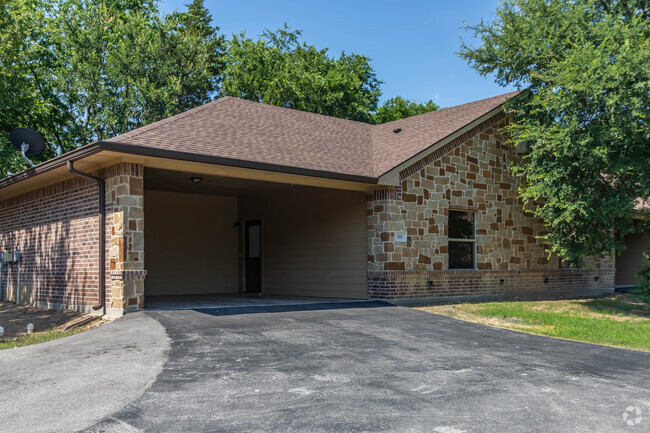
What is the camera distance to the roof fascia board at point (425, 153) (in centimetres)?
1313

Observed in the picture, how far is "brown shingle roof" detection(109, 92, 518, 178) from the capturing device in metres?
11.4

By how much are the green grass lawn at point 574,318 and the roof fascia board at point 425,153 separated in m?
2.96

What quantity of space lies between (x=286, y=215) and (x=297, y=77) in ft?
52.4

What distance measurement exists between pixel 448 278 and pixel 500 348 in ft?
20.0

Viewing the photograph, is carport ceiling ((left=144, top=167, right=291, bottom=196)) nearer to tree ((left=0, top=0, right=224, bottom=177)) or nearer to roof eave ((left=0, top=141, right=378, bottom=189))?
roof eave ((left=0, top=141, right=378, bottom=189))

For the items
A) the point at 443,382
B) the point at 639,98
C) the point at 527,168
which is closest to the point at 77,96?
the point at 527,168

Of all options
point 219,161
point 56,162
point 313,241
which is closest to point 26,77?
point 56,162

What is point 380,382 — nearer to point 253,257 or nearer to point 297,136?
point 297,136

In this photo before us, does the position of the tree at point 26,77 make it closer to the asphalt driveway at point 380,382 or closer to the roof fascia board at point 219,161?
the roof fascia board at point 219,161

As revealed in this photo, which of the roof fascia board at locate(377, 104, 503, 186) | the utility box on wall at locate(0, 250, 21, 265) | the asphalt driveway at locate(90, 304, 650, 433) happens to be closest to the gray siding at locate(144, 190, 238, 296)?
the utility box on wall at locate(0, 250, 21, 265)

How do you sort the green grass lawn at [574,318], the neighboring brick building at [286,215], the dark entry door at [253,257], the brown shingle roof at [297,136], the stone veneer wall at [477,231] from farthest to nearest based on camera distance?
the dark entry door at [253,257] → the stone veneer wall at [477,231] → the brown shingle roof at [297,136] → the neighboring brick building at [286,215] → the green grass lawn at [574,318]

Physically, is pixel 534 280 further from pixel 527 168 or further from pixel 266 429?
pixel 266 429

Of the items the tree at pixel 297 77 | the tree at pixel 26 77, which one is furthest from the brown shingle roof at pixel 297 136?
the tree at pixel 297 77

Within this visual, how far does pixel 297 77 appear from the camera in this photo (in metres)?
30.5
